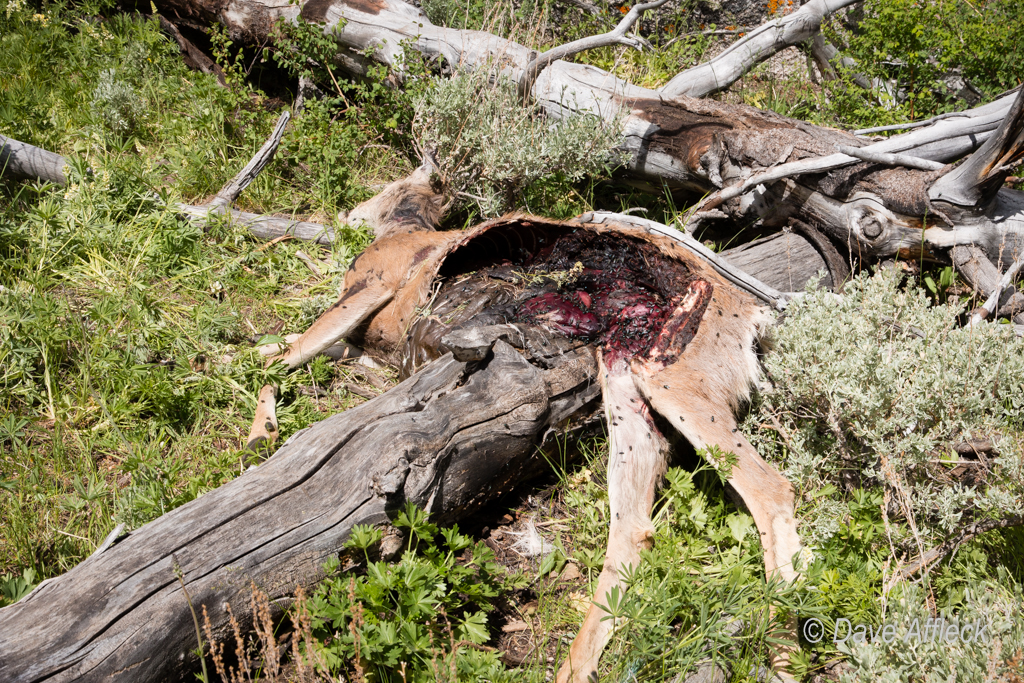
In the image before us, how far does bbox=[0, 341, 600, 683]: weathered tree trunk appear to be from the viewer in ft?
6.87

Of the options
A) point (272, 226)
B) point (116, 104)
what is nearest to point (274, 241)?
point (272, 226)

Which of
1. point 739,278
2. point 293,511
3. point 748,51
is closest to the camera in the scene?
point 293,511

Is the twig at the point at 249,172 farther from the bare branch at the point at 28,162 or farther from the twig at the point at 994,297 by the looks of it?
the twig at the point at 994,297

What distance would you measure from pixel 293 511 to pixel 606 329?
1.62m

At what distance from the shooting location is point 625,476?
2.96m

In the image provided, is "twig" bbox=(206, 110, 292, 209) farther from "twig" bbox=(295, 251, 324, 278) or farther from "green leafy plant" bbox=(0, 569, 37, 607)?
"green leafy plant" bbox=(0, 569, 37, 607)

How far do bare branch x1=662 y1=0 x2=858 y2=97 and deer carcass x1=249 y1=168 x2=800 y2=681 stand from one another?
85.6 inches

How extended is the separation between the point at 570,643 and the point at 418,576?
2.56 feet

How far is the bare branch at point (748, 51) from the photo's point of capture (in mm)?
5188

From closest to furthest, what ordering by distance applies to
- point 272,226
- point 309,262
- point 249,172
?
1. point 309,262
2. point 272,226
3. point 249,172

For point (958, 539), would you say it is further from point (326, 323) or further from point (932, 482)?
point (326, 323)

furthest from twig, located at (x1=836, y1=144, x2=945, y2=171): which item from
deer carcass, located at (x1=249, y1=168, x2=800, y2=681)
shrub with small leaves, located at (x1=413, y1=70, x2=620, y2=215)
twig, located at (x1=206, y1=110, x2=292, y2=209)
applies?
twig, located at (x1=206, y1=110, x2=292, y2=209)

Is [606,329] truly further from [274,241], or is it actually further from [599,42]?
[274,241]

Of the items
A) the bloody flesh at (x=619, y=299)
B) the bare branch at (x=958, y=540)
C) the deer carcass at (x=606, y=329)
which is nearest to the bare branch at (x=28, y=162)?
the deer carcass at (x=606, y=329)
